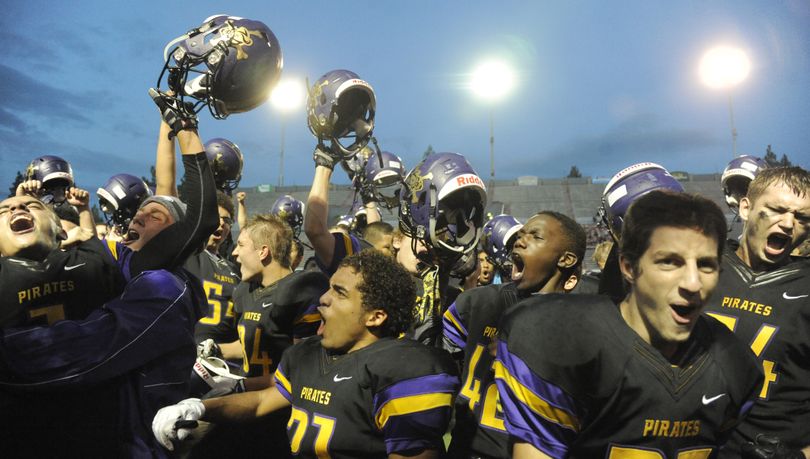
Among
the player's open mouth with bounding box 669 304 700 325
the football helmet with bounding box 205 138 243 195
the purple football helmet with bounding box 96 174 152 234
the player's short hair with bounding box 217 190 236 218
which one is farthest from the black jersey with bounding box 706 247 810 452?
the purple football helmet with bounding box 96 174 152 234

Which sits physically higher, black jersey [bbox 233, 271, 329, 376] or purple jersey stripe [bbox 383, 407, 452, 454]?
black jersey [bbox 233, 271, 329, 376]

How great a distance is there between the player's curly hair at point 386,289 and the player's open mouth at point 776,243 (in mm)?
2009

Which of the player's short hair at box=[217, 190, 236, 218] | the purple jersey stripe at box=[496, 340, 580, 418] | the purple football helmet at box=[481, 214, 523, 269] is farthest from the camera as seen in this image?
the purple football helmet at box=[481, 214, 523, 269]

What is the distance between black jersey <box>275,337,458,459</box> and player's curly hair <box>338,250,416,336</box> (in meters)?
0.19

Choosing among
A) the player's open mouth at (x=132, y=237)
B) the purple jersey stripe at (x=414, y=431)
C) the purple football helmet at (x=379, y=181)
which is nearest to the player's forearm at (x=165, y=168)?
the player's open mouth at (x=132, y=237)

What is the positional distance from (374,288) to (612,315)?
125cm

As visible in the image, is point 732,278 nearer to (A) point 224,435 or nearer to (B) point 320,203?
(B) point 320,203

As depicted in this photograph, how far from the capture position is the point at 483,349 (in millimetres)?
3191

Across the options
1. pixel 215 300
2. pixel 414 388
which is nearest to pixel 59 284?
pixel 414 388

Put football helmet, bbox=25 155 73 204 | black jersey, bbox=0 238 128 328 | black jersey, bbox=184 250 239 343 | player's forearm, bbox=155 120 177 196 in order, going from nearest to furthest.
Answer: black jersey, bbox=0 238 128 328 < player's forearm, bbox=155 120 177 196 < black jersey, bbox=184 250 239 343 < football helmet, bbox=25 155 73 204

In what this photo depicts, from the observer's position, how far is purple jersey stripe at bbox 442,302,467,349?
11.1 ft

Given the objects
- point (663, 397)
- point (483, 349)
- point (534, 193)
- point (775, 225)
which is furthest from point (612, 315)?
point (534, 193)

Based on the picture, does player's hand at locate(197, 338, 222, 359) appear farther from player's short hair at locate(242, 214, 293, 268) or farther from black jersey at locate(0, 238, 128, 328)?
black jersey at locate(0, 238, 128, 328)

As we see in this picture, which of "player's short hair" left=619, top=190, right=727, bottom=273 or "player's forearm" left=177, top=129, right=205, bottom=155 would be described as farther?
"player's forearm" left=177, top=129, right=205, bottom=155
